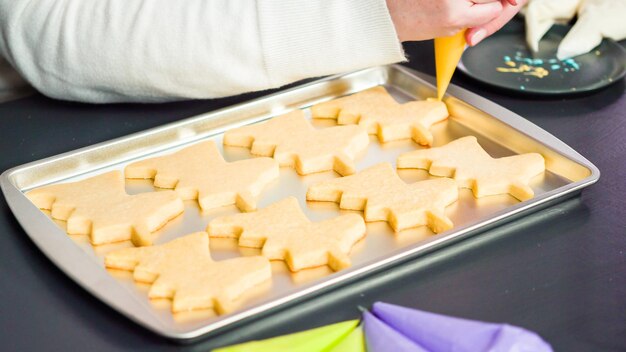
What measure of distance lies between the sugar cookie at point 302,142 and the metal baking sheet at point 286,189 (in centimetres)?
2

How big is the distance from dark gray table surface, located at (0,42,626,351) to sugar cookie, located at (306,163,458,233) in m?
0.06

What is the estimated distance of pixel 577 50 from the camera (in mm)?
1364

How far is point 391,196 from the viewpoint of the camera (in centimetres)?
96

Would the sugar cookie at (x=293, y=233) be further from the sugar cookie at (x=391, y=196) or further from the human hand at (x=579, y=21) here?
the human hand at (x=579, y=21)

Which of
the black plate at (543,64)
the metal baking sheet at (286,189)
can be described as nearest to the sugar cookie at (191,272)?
the metal baking sheet at (286,189)

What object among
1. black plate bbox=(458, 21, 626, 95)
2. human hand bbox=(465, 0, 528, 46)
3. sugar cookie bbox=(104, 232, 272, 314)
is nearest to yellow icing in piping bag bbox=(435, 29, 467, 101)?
human hand bbox=(465, 0, 528, 46)

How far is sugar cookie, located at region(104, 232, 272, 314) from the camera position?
79 cm

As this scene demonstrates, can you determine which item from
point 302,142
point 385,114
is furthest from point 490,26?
point 302,142

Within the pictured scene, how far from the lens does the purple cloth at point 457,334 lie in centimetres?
71

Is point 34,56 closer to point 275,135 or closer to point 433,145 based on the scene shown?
point 275,135

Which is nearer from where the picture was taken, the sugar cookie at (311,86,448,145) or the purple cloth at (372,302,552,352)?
the purple cloth at (372,302,552,352)

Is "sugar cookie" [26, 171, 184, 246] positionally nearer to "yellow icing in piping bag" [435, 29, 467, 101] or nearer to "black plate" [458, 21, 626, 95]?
"yellow icing in piping bag" [435, 29, 467, 101]

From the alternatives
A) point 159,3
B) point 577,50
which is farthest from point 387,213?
point 577,50

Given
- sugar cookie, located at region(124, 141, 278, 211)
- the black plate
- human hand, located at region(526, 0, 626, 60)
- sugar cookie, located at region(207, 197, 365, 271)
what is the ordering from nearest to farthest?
sugar cookie, located at region(207, 197, 365, 271) < sugar cookie, located at region(124, 141, 278, 211) < the black plate < human hand, located at region(526, 0, 626, 60)
